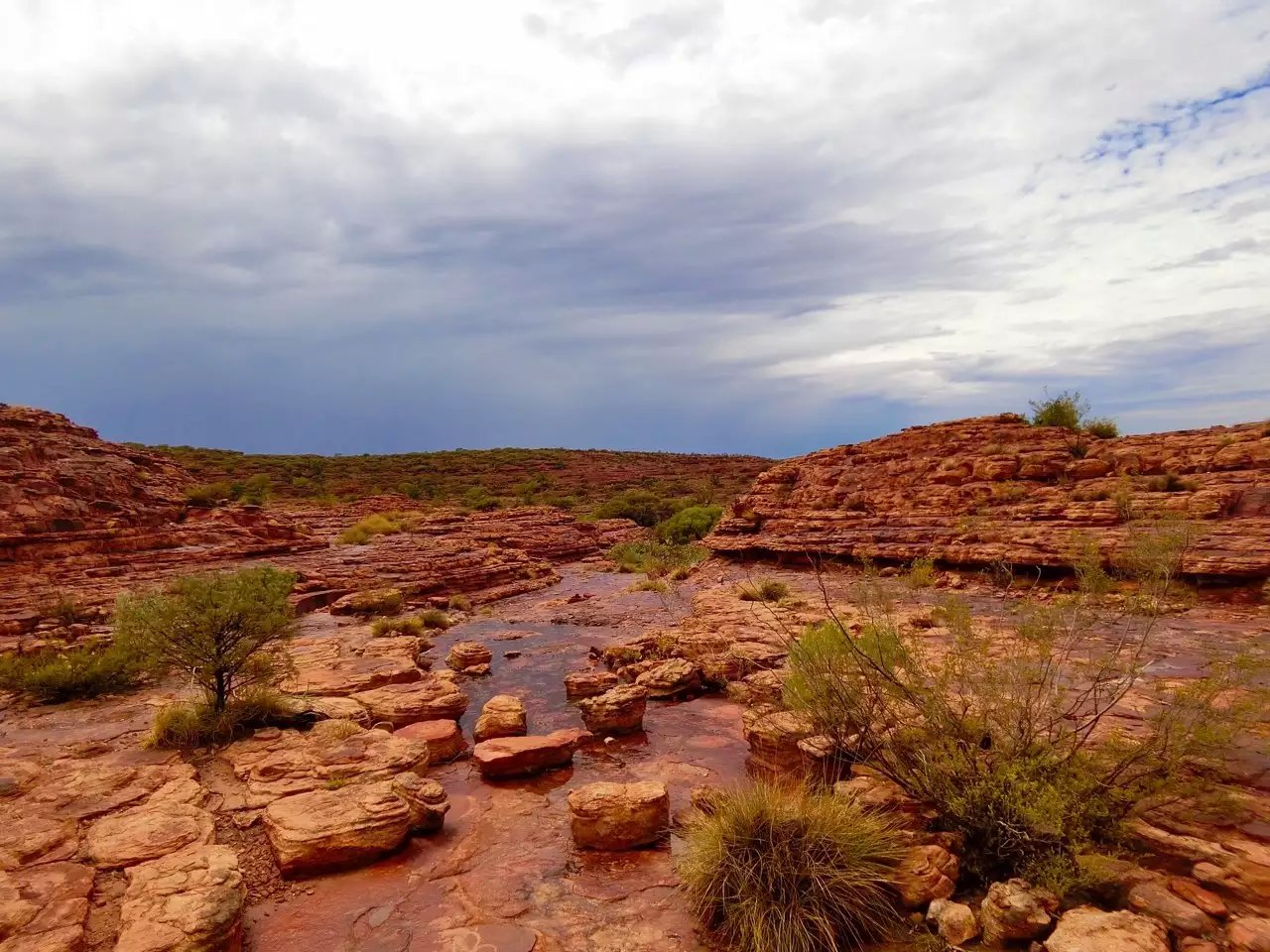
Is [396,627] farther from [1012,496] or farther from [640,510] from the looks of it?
[640,510]

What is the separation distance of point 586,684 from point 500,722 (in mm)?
2370

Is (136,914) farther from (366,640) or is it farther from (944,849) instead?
(366,640)

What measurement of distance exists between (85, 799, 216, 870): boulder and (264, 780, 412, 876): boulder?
63 centimetres

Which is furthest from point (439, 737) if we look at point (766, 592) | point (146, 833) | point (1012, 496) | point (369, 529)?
point (369, 529)

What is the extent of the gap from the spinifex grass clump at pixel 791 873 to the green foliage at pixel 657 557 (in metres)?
19.9

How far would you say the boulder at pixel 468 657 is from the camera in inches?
550

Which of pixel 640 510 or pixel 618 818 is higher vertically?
pixel 640 510

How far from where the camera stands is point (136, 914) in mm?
5133

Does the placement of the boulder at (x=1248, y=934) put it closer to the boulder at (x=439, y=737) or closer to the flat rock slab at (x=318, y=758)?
the flat rock slab at (x=318, y=758)

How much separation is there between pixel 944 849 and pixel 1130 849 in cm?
137

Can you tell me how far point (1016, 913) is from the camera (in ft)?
15.2

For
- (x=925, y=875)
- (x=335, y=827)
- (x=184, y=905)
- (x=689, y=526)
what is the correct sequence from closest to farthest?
1. (x=184, y=905)
2. (x=925, y=875)
3. (x=335, y=827)
4. (x=689, y=526)

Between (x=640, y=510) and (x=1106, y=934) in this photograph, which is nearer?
(x=1106, y=934)

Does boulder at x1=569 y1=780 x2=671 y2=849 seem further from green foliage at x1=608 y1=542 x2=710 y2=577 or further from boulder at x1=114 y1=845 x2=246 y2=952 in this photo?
green foliage at x1=608 y1=542 x2=710 y2=577
